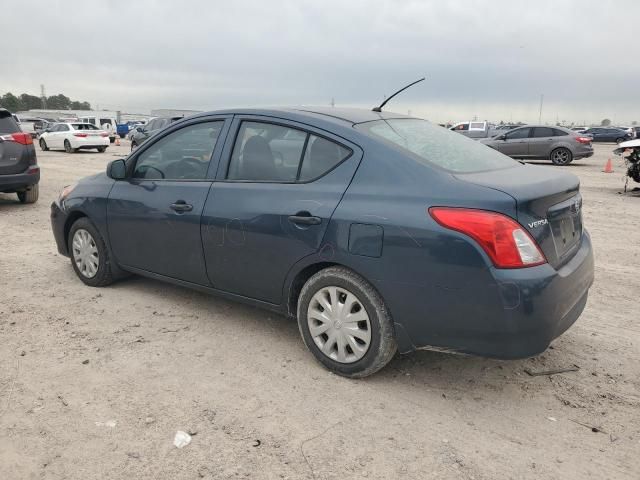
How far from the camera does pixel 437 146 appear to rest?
3533 millimetres

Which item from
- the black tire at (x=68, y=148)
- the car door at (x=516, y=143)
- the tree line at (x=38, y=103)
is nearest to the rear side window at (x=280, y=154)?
the car door at (x=516, y=143)

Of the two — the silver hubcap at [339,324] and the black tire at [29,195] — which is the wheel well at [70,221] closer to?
the silver hubcap at [339,324]

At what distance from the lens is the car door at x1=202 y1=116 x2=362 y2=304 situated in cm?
332

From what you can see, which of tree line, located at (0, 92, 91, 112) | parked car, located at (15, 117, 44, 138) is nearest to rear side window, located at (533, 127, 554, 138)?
parked car, located at (15, 117, 44, 138)

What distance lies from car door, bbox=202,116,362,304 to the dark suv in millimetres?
6586

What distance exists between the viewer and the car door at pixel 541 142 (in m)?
19.6

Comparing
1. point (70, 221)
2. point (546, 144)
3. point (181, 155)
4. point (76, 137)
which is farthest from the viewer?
point (76, 137)

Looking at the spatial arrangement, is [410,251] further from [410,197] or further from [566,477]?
[566,477]

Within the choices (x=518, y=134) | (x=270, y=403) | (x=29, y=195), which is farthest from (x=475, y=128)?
(x=270, y=403)

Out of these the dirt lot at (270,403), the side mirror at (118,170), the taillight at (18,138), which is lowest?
the dirt lot at (270,403)

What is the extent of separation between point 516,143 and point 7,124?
16.9 m

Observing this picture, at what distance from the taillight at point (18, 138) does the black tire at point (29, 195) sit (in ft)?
3.58

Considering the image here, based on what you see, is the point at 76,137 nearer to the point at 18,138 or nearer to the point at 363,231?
the point at 18,138

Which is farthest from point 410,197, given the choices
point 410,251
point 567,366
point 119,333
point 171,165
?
point 119,333
